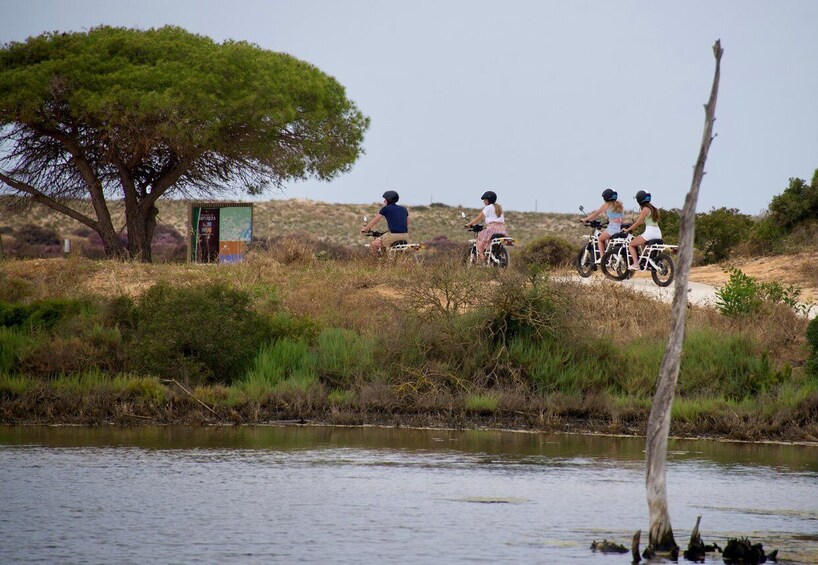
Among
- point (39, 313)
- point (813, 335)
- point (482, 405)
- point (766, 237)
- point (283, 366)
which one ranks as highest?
point (766, 237)

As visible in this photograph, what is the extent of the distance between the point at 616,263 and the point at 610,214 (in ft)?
4.22

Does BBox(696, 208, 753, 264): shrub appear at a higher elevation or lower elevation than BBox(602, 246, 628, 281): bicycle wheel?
higher

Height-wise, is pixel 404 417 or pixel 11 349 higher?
pixel 11 349

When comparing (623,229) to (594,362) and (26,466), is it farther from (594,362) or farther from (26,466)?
(26,466)

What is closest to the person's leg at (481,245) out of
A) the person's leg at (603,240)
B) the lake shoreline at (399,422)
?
the person's leg at (603,240)

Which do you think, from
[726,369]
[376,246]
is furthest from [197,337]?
[376,246]

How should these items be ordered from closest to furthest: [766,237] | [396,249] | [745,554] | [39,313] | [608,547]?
[745,554] < [608,547] < [39,313] < [396,249] < [766,237]

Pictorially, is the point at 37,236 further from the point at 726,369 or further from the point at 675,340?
the point at 675,340

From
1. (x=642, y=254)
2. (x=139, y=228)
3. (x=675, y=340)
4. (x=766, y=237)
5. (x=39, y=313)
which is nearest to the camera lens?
(x=675, y=340)

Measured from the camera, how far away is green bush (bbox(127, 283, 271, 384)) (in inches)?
864

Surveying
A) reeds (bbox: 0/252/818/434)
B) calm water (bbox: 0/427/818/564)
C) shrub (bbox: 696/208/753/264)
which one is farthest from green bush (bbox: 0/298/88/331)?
shrub (bbox: 696/208/753/264)

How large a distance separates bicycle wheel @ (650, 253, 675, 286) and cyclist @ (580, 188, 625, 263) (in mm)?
1447

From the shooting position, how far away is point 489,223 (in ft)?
101

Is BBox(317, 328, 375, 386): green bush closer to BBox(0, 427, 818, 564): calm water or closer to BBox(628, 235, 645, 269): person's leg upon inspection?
BBox(0, 427, 818, 564): calm water
